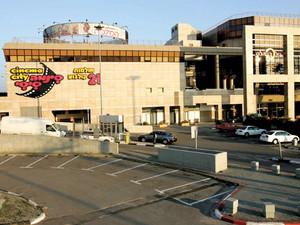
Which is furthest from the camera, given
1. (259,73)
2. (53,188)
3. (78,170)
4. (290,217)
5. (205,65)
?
(205,65)

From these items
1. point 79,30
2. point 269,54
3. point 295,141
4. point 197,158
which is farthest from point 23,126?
point 269,54

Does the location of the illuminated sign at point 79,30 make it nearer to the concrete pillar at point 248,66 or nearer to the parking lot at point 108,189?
the concrete pillar at point 248,66

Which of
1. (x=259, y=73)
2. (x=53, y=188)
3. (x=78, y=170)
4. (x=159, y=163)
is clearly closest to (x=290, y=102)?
(x=259, y=73)

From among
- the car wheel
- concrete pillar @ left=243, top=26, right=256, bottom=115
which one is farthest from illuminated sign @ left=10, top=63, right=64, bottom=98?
the car wheel

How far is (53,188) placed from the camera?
20.1 meters

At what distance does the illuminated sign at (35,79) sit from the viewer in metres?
60.4

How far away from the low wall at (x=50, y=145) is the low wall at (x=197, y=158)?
235 inches

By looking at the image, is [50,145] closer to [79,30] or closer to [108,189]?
[108,189]

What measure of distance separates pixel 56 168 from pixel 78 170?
1.86 metres

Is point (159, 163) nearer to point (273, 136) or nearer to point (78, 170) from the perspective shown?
point (78, 170)

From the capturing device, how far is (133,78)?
67.4m

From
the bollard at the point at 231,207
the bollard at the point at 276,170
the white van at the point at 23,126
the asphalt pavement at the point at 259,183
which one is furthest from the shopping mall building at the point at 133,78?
the bollard at the point at 231,207

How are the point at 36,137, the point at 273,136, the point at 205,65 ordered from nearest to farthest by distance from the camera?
the point at 36,137
the point at 273,136
the point at 205,65

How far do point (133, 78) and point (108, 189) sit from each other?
48662 mm
